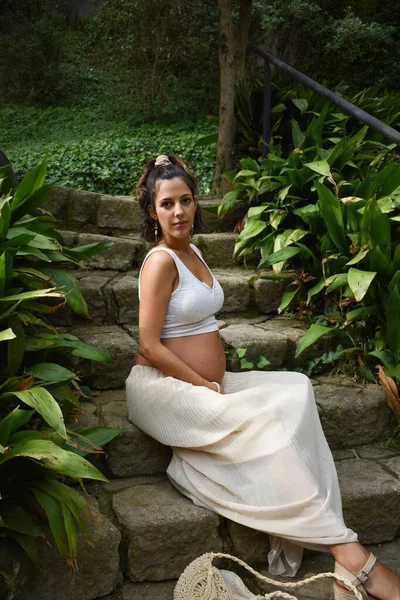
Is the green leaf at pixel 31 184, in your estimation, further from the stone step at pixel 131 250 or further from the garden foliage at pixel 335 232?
the garden foliage at pixel 335 232

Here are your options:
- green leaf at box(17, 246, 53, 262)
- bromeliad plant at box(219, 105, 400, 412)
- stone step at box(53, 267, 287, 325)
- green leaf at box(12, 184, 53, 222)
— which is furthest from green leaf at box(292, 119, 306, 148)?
green leaf at box(17, 246, 53, 262)

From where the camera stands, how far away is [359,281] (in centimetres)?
296

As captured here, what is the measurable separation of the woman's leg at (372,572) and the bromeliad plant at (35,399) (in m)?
0.83

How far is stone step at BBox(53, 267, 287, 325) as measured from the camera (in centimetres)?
335

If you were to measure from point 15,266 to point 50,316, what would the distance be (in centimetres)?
44

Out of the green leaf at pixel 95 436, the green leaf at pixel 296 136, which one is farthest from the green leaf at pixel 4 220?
the green leaf at pixel 296 136

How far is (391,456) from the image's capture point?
9.41 feet

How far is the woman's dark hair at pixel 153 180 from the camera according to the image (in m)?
2.57

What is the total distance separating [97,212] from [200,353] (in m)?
2.11

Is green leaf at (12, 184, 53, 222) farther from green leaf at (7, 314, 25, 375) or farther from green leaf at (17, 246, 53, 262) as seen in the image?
green leaf at (7, 314, 25, 375)

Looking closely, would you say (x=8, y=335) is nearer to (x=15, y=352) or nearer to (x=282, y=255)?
(x=15, y=352)

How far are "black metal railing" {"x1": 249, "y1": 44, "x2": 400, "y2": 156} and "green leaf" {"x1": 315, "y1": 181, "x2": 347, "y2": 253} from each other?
0.41m

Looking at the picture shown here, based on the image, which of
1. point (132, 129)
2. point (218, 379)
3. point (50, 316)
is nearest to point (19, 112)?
point (132, 129)

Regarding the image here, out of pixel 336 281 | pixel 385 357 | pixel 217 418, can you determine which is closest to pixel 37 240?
pixel 217 418
